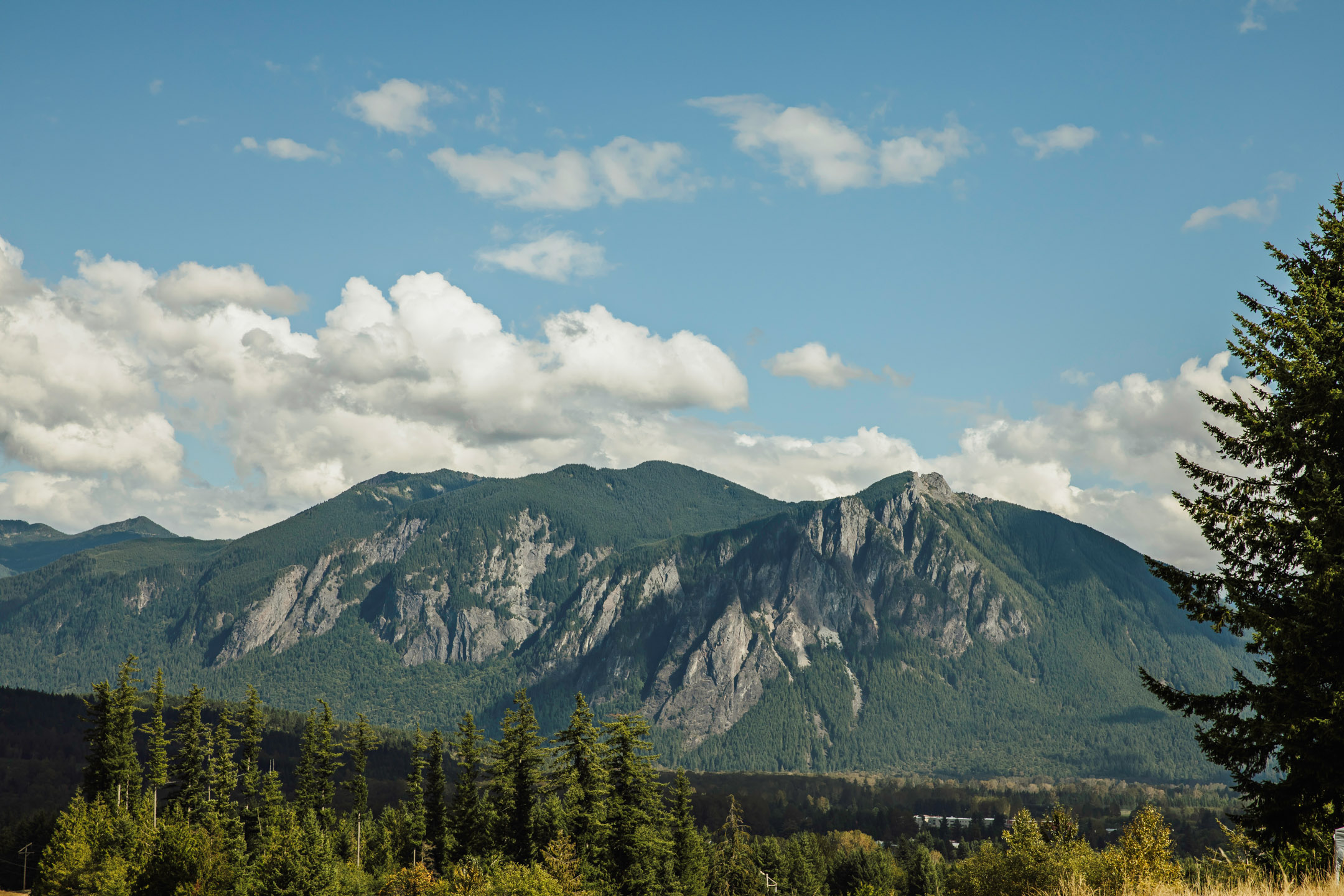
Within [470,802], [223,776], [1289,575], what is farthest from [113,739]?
[1289,575]

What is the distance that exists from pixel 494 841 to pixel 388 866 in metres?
36.1

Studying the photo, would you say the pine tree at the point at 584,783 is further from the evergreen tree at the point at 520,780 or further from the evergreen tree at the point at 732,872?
the evergreen tree at the point at 732,872

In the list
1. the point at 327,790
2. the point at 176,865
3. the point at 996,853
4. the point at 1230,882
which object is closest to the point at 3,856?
the point at 327,790

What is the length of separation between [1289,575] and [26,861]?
127269mm

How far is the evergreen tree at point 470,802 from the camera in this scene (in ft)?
279

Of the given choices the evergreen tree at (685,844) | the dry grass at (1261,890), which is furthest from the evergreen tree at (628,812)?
the dry grass at (1261,890)

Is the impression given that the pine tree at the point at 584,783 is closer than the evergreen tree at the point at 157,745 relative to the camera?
Yes

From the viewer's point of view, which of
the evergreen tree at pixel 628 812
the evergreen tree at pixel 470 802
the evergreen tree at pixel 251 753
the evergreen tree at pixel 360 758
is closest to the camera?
the evergreen tree at pixel 628 812

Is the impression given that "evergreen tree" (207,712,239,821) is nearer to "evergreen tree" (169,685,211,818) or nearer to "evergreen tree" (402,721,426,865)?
"evergreen tree" (169,685,211,818)

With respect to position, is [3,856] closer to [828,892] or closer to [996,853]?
[828,892]

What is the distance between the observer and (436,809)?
92.8 m

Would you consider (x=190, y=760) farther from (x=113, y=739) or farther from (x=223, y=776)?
(x=113, y=739)

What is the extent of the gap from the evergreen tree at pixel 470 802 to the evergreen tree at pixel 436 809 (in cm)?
329

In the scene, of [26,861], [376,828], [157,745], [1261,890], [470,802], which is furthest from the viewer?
[376,828]
